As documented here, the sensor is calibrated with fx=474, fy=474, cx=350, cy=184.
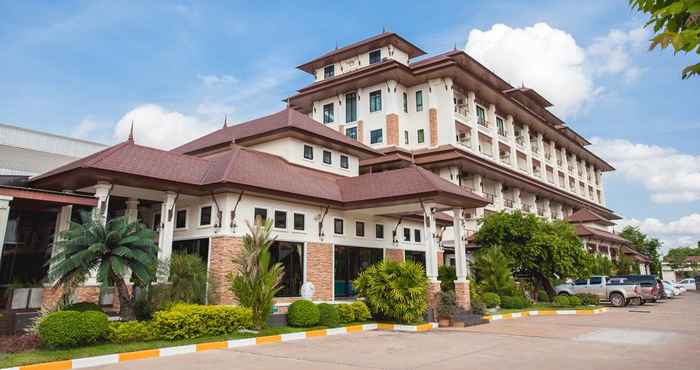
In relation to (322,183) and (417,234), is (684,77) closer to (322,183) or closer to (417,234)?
(322,183)

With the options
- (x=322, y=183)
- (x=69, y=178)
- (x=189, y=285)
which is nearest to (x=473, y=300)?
(x=322, y=183)

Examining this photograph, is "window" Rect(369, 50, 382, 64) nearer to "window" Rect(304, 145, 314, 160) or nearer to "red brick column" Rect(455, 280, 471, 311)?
"window" Rect(304, 145, 314, 160)

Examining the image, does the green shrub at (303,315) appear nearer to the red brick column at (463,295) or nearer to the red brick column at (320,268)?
the red brick column at (320,268)

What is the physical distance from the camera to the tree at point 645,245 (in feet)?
207

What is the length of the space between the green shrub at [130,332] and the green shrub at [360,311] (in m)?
7.24

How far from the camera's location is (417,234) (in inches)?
1013

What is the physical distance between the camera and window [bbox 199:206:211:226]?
17.2 m

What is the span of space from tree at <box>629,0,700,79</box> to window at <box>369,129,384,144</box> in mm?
31992

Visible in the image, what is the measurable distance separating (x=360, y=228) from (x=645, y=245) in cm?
5893

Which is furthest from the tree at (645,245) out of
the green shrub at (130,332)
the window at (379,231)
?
the green shrub at (130,332)

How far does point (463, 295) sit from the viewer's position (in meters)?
19.3

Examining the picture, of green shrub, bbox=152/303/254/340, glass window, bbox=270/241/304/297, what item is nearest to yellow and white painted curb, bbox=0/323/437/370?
green shrub, bbox=152/303/254/340

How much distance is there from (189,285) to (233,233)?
2.65 meters

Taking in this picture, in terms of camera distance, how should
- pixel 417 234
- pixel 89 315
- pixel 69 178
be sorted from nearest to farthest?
pixel 89 315 → pixel 69 178 → pixel 417 234
